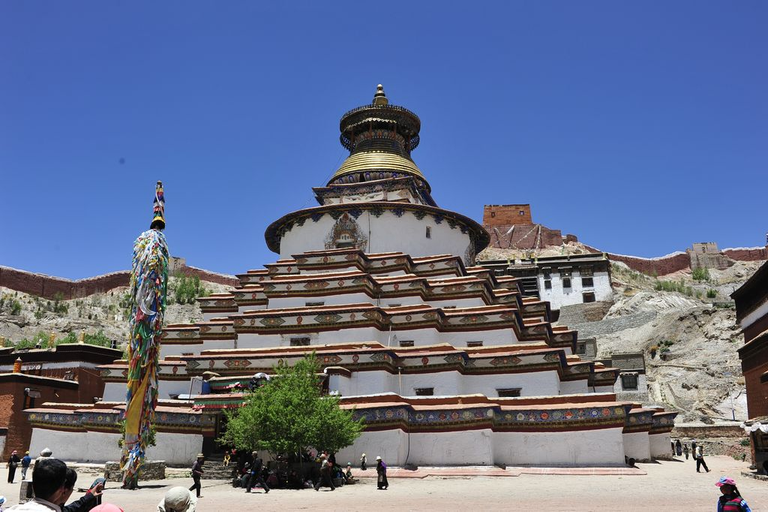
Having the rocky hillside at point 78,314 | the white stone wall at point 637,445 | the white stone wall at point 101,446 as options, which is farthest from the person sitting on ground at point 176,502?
the rocky hillside at point 78,314

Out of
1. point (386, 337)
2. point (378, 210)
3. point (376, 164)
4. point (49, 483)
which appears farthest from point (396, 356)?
point (49, 483)

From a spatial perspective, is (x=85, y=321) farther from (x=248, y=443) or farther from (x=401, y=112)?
(x=248, y=443)

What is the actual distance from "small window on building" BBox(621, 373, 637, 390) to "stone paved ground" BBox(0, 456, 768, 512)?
922 inches

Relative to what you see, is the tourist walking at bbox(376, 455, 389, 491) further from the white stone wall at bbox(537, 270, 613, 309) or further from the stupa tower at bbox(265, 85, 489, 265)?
→ the white stone wall at bbox(537, 270, 613, 309)

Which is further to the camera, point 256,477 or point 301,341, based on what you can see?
point 301,341

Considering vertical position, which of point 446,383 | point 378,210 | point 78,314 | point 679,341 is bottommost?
point 446,383

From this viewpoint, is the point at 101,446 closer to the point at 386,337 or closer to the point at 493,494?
the point at 386,337

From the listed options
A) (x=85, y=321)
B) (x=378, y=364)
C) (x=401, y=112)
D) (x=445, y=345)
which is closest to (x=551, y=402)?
(x=445, y=345)

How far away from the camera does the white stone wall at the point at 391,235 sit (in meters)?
32.3

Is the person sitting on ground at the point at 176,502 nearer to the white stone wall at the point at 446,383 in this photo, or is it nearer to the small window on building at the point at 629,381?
the white stone wall at the point at 446,383

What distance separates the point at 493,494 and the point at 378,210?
1880cm

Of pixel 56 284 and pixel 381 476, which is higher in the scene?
pixel 56 284

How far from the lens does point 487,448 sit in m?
20.8

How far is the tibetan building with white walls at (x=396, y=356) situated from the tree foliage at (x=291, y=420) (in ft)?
7.90
